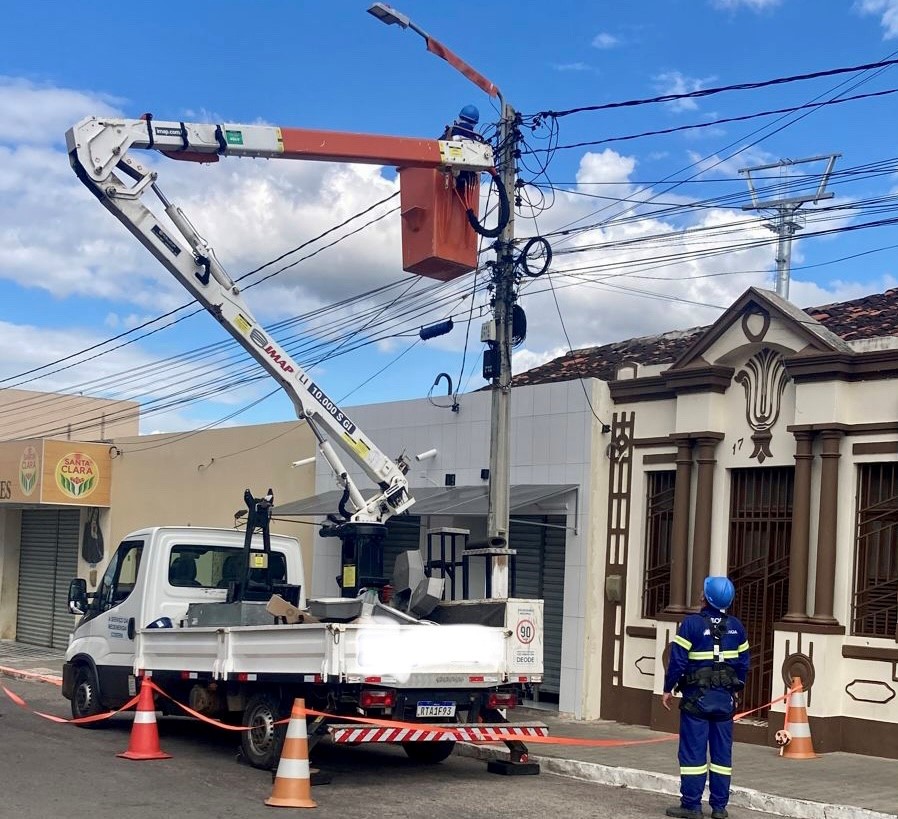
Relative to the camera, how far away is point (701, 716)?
29.3 feet

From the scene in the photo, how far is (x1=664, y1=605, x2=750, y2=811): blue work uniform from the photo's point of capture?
29.4 ft

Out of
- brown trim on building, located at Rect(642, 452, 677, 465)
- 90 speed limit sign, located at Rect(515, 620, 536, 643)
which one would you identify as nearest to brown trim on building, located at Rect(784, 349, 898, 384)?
brown trim on building, located at Rect(642, 452, 677, 465)

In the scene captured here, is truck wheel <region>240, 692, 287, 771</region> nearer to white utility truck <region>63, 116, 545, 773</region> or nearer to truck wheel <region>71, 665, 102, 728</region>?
white utility truck <region>63, 116, 545, 773</region>

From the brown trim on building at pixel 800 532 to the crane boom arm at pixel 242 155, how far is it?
4.07 meters

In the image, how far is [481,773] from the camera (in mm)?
11359

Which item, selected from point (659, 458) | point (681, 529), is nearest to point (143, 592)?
point (681, 529)

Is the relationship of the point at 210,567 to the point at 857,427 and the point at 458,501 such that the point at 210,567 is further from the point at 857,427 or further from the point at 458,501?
the point at 857,427

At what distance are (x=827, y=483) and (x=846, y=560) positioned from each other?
799mm

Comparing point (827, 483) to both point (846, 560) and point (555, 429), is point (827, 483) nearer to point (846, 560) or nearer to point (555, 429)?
point (846, 560)

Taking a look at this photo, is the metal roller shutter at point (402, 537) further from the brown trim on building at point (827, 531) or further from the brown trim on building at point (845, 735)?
the brown trim on building at point (827, 531)

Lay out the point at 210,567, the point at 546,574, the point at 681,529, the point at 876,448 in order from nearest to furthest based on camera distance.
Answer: the point at 876,448, the point at 210,567, the point at 681,529, the point at 546,574

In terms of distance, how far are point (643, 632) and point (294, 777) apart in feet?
21.7

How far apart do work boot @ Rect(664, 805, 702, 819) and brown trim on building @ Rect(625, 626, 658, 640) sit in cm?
544

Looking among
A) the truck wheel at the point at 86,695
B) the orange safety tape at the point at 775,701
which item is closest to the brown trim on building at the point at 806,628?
the orange safety tape at the point at 775,701
